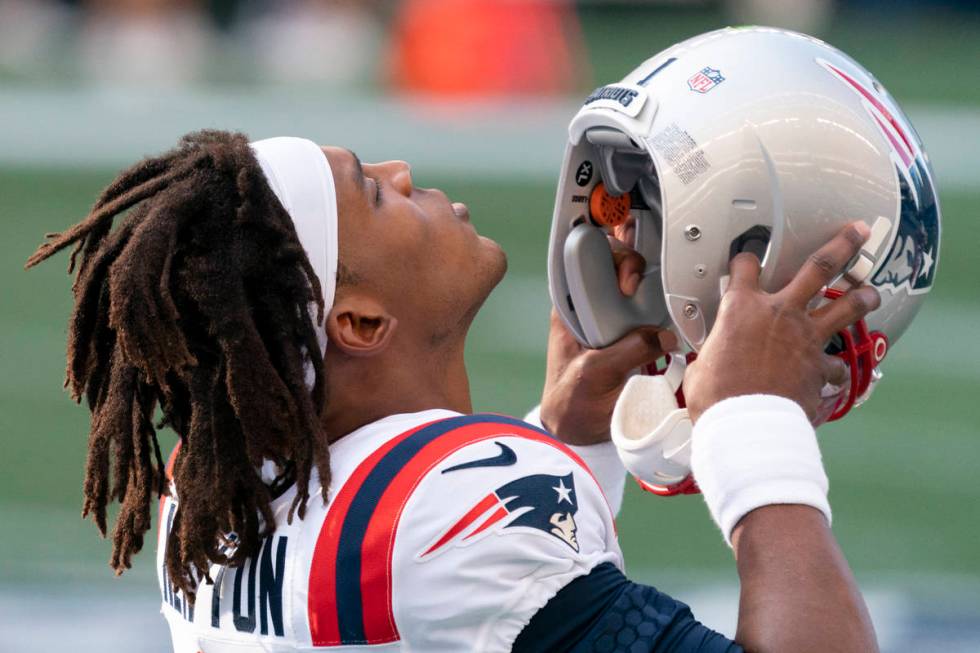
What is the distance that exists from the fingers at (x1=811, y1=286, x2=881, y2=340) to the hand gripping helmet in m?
0.07

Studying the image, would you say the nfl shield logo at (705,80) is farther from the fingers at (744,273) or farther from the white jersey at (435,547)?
the white jersey at (435,547)

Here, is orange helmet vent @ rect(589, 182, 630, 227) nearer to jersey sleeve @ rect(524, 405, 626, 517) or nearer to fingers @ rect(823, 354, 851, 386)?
jersey sleeve @ rect(524, 405, 626, 517)

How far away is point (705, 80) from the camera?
194 centimetres

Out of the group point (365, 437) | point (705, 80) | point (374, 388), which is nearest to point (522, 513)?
point (365, 437)

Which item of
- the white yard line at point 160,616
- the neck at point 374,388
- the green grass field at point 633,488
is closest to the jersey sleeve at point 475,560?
the neck at point 374,388

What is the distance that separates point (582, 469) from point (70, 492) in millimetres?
3535

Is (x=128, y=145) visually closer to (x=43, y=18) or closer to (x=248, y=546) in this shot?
(x=43, y=18)

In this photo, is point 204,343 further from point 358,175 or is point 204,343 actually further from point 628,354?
point 628,354

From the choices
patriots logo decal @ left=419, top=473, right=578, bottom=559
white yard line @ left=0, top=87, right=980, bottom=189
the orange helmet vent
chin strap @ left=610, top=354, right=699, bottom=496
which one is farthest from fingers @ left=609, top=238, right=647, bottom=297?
white yard line @ left=0, top=87, right=980, bottom=189

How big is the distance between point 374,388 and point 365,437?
13 centimetres

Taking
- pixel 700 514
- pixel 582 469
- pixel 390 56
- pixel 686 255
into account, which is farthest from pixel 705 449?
pixel 390 56

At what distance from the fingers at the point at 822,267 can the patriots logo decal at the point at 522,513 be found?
0.37m

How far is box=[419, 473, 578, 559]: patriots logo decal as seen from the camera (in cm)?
159

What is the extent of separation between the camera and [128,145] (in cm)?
899
